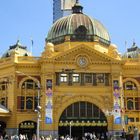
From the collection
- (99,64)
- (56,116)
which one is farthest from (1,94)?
(99,64)

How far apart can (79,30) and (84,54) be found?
8719 mm

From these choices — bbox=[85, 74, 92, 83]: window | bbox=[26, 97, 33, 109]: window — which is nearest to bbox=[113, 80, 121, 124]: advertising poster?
bbox=[85, 74, 92, 83]: window

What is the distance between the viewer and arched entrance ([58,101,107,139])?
78.8m

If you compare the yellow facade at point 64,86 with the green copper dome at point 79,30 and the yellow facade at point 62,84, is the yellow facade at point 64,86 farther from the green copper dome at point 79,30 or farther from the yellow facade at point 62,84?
the green copper dome at point 79,30

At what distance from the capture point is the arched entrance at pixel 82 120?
259 feet

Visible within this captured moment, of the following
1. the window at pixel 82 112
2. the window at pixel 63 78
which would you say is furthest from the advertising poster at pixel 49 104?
the window at pixel 82 112

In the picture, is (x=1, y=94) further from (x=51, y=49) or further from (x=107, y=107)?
(x=107, y=107)

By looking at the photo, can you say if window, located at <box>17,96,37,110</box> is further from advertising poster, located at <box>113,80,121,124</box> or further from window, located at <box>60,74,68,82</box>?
advertising poster, located at <box>113,80,121,124</box>

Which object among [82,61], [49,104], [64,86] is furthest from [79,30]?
[49,104]

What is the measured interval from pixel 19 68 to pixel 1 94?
6826 mm

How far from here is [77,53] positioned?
266 ft

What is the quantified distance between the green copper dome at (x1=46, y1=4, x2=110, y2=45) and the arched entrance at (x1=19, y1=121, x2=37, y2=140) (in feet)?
63.7

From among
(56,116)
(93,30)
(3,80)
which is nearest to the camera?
(56,116)

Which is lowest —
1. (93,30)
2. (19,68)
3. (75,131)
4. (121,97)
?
(75,131)
